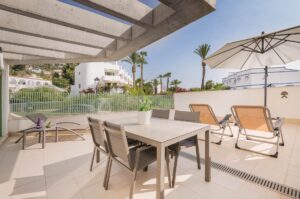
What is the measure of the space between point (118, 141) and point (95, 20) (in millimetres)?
2042

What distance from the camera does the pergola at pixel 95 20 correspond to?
6.40 ft

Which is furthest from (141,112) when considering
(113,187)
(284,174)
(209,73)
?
(209,73)

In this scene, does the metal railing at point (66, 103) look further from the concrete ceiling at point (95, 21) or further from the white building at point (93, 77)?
the white building at point (93, 77)

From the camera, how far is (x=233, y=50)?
4.13 m

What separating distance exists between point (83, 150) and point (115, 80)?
20.4 m

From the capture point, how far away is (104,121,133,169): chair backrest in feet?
5.54

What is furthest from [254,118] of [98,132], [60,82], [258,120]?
[60,82]

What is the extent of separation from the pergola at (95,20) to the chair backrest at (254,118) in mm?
2237

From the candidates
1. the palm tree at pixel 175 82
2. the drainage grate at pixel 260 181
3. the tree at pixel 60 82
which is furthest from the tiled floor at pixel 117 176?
the tree at pixel 60 82

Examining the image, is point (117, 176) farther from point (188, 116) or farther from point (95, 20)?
point (95, 20)

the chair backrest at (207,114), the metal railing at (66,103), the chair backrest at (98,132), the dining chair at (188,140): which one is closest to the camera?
the chair backrest at (98,132)

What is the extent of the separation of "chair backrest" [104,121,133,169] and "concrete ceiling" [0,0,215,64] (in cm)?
152

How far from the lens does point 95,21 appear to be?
2.57m

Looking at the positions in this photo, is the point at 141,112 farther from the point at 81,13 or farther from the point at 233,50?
the point at 233,50
